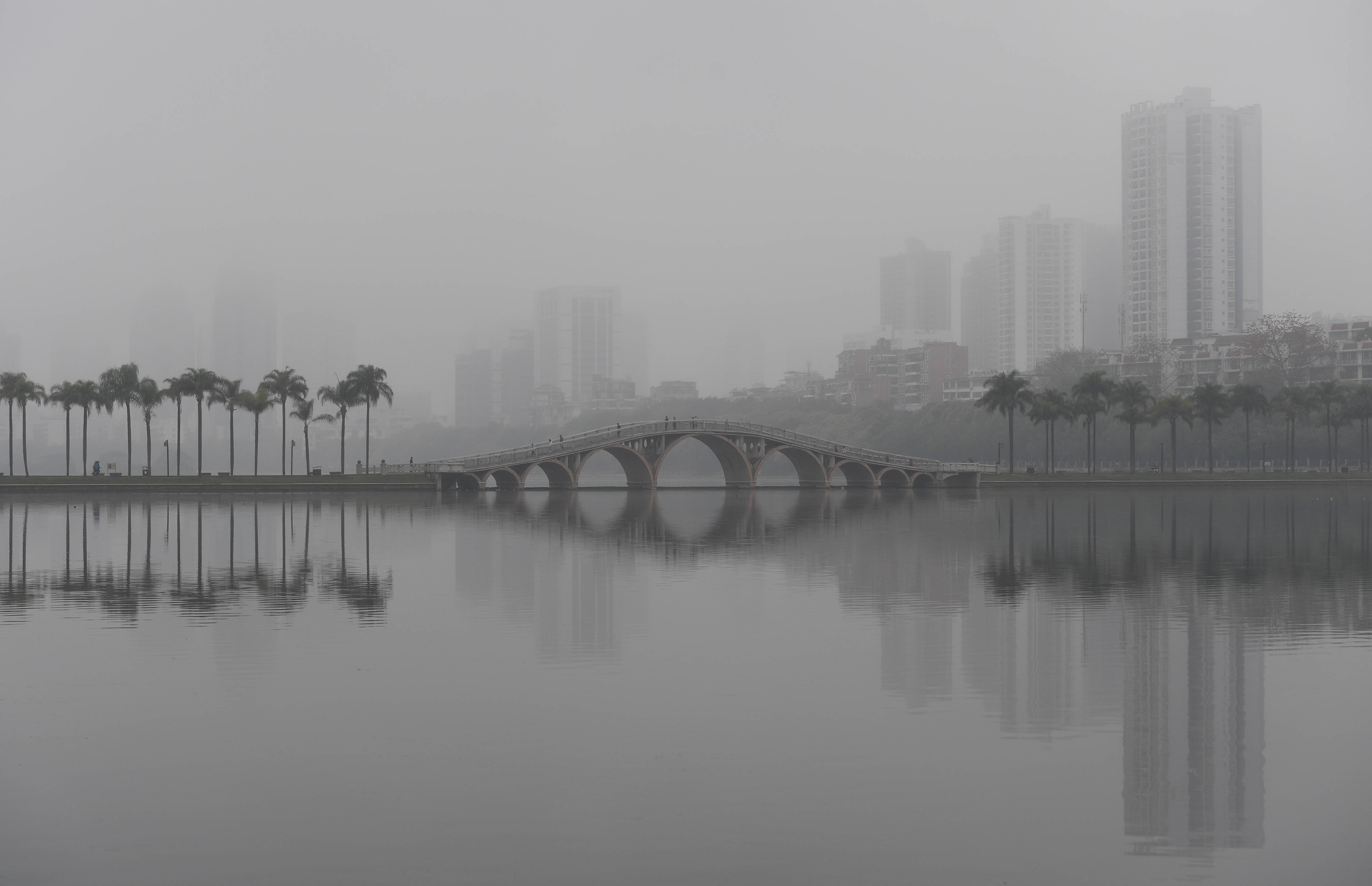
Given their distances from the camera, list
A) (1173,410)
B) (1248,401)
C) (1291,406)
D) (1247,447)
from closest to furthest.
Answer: (1173,410), (1248,401), (1291,406), (1247,447)

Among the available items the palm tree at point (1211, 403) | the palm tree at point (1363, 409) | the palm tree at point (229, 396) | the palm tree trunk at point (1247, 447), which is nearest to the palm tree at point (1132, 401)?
the palm tree at point (1211, 403)

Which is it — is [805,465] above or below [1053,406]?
below

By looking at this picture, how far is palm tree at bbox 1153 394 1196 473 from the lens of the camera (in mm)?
122062

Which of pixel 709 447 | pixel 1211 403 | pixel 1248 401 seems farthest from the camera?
pixel 1248 401

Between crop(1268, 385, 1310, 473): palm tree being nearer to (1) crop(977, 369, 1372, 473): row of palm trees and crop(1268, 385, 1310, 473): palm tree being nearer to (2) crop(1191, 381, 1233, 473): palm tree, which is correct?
(1) crop(977, 369, 1372, 473): row of palm trees

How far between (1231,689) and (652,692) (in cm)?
745

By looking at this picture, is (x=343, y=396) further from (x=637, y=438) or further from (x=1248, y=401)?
(x=1248, y=401)

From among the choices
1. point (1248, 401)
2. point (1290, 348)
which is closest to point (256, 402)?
point (1248, 401)

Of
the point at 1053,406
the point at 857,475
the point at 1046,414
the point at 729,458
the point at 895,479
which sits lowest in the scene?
the point at 895,479

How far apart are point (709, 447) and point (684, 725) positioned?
90.4m

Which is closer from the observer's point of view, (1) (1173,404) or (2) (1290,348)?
(1) (1173,404)

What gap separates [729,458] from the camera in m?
107

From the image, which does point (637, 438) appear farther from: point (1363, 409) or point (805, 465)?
point (1363, 409)

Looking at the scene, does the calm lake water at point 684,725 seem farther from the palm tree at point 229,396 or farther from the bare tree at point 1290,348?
the bare tree at point 1290,348
